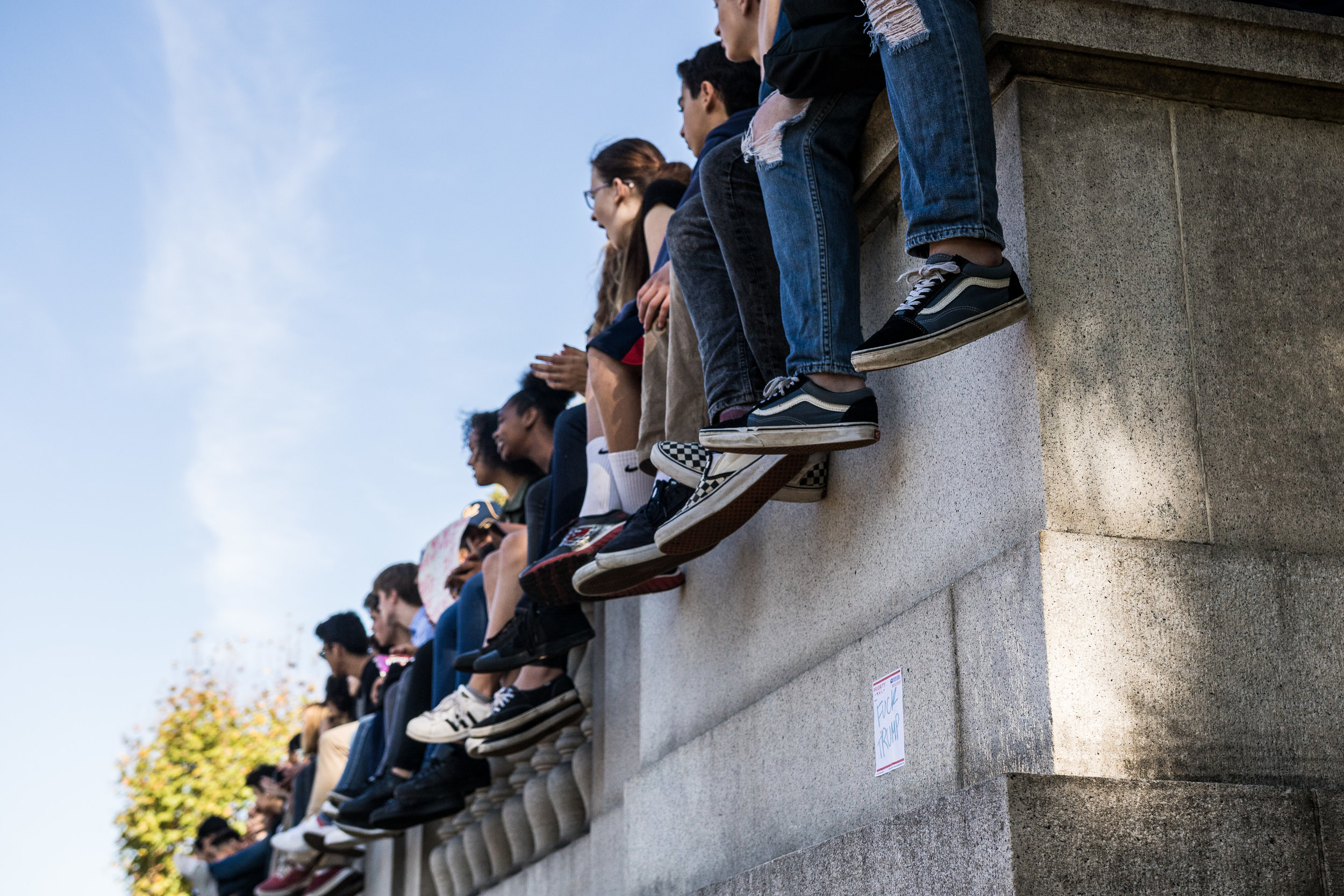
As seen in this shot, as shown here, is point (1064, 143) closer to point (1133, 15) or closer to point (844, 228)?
point (1133, 15)

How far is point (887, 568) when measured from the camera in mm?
3756

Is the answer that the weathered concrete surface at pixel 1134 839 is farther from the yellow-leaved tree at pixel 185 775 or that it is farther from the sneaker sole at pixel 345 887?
the yellow-leaved tree at pixel 185 775

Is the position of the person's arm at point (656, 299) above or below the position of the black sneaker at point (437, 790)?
above

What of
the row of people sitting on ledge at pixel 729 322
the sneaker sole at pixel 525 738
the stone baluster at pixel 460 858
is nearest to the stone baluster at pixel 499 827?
the stone baluster at pixel 460 858

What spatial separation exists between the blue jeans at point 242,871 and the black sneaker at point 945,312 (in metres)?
14.9

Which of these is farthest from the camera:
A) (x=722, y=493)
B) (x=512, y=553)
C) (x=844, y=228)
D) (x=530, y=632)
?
(x=512, y=553)

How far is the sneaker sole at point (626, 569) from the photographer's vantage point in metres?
4.52

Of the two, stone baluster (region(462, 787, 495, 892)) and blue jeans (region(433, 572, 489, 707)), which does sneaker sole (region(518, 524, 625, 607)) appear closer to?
blue jeans (region(433, 572, 489, 707))

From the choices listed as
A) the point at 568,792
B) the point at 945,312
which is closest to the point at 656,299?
the point at 945,312

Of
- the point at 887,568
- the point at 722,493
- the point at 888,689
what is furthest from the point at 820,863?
the point at 722,493

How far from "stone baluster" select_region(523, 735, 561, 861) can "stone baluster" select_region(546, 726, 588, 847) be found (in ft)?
0.46

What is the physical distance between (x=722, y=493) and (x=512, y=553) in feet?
11.6

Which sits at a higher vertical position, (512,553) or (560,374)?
(560,374)

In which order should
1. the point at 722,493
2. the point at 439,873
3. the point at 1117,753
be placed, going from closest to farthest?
the point at 1117,753
the point at 722,493
the point at 439,873
